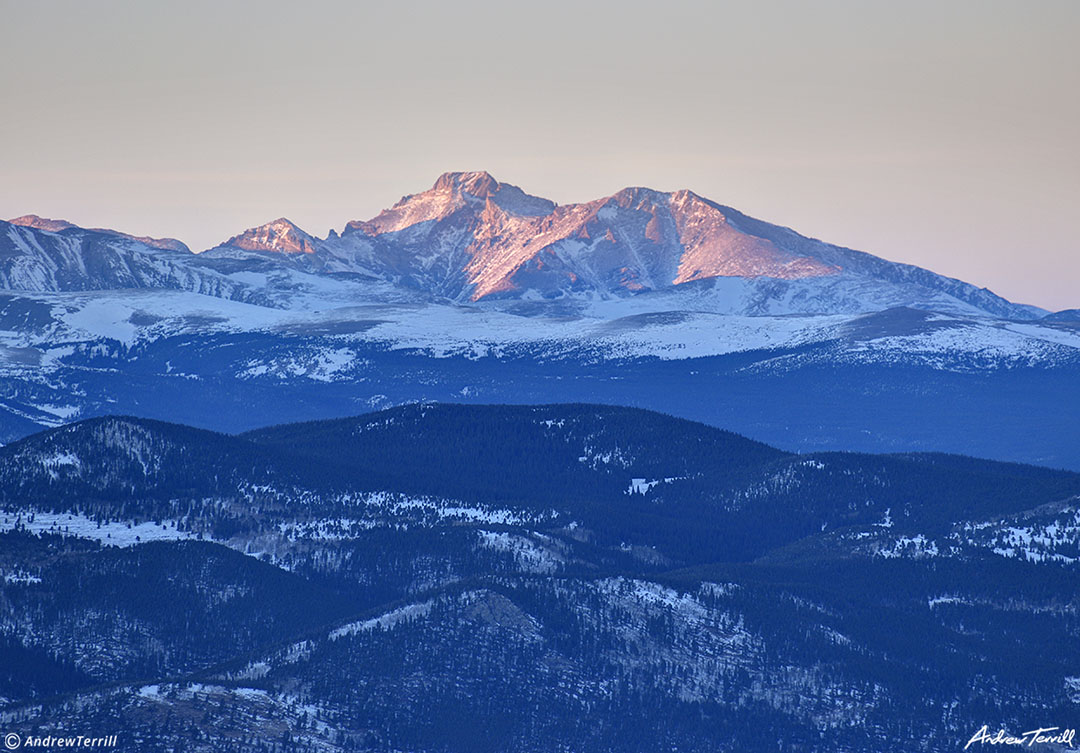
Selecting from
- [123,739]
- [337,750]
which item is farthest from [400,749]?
[123,739]

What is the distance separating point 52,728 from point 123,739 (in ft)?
18.3

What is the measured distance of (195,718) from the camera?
195m

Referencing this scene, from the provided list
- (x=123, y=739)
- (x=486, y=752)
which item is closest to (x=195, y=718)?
(x=123, y=739)

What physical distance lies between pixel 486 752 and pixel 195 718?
22.6 meters

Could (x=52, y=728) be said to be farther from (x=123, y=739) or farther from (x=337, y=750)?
(x=337, y=750)

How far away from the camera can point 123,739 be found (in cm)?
19150

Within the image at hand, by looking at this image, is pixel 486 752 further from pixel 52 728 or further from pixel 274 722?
pixel 52 728

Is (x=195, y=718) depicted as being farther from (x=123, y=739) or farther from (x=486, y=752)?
(x=486, y=752)

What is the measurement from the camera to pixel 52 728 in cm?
19250

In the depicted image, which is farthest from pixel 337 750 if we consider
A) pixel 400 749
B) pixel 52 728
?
pixel 52 728

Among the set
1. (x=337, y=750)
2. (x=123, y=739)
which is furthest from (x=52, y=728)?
(x=337, y=750)

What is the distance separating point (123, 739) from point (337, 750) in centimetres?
1685

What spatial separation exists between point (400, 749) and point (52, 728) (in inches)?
1051

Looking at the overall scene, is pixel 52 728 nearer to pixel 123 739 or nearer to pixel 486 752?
pixel 123 739
